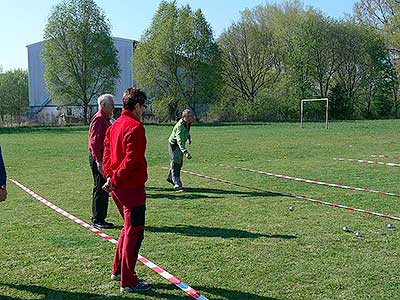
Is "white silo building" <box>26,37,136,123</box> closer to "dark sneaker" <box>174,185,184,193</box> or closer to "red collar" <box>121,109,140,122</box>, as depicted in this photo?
"dark sneaker" <box>174,185,184,193</box>

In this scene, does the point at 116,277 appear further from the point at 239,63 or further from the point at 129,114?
the point at 239,63

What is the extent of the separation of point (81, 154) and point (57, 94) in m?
38.0

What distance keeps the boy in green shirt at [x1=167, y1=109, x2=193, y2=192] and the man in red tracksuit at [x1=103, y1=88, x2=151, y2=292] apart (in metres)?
5.80

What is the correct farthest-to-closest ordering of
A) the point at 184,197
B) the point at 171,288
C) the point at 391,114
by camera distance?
the point at 391,114
the point at 184,197
the point at 171,288

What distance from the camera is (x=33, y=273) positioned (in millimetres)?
5715

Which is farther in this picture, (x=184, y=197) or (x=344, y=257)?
(x=184, y=197)

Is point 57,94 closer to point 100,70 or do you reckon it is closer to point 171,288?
point 100,70

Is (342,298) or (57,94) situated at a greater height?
(57,94)

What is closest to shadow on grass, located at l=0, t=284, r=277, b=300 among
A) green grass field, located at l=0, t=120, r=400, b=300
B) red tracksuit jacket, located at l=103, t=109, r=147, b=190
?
green grass field, located at l=0, t=120, r=400, b=300

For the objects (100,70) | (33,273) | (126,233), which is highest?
(100,70)

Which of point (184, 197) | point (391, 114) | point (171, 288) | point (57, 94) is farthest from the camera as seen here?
point (391, 114)

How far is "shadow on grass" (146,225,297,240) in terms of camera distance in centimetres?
718

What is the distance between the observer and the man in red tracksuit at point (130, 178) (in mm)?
4941

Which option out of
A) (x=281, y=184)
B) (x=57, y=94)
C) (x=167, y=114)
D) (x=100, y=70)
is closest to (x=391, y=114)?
(x=167, y=114)
